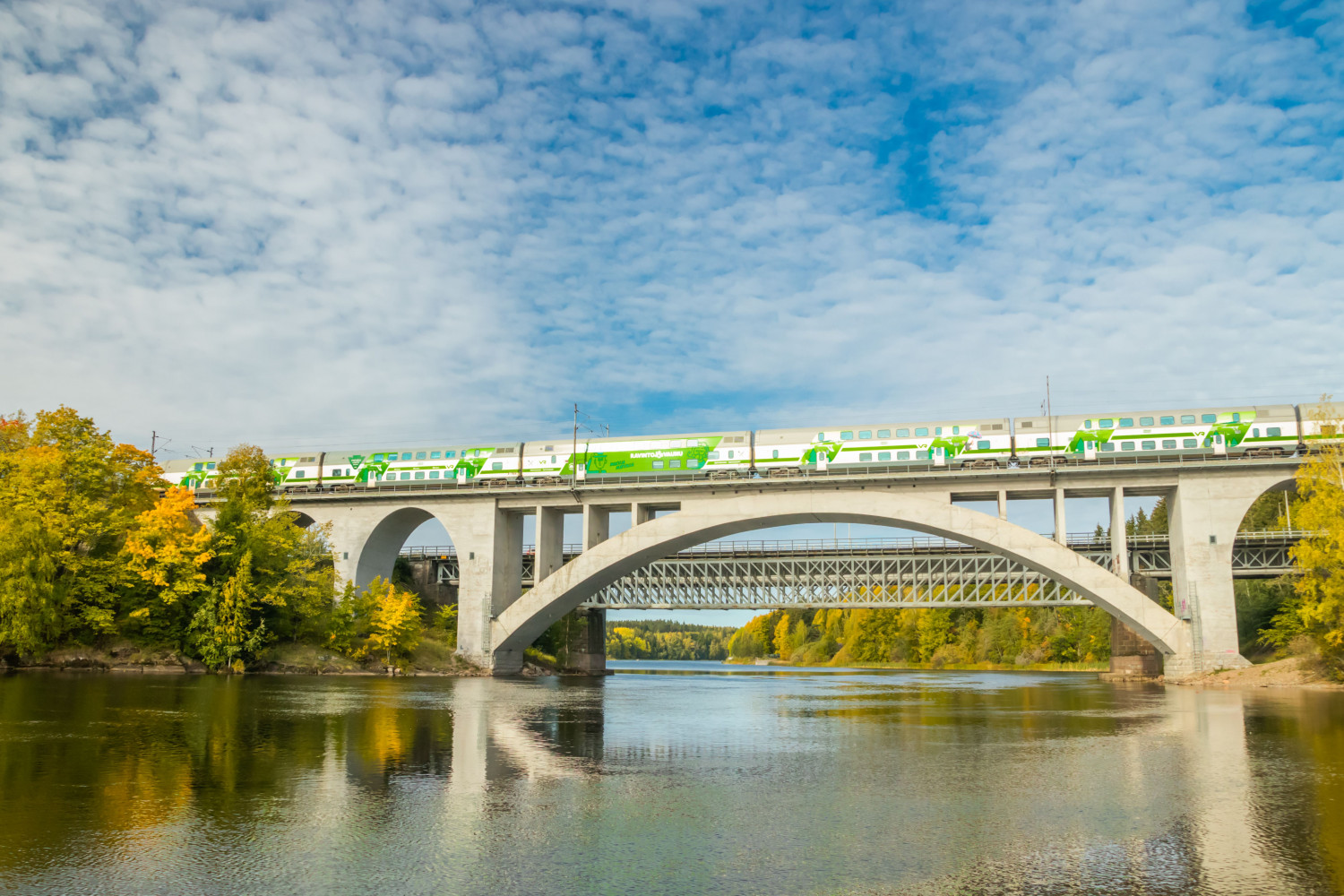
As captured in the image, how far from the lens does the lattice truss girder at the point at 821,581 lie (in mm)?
62750

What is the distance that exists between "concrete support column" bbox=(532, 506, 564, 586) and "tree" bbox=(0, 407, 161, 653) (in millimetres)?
22140

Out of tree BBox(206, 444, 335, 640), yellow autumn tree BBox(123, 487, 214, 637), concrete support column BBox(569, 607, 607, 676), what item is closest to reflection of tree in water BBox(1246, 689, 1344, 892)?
tree BBox(206, 444, 335, 640)

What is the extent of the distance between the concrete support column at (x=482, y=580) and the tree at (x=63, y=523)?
18.2m

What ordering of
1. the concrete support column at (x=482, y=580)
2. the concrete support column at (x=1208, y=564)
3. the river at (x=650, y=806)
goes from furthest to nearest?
the concrete support column at (x=482, y=580) → the concrete support column at (x=1208, y=564) → the river at (x=650, y=806)

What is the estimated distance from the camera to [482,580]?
56.8m

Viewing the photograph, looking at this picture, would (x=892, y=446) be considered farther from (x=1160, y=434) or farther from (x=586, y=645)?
(x=586, y=645)

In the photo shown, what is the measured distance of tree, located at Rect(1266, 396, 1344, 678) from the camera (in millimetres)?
36844

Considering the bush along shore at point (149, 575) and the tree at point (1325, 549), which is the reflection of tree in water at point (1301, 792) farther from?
the bush along shore at point (149, 575)

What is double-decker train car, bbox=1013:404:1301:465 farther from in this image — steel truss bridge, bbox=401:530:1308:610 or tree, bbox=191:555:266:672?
tree, bbox=191:555:266:672

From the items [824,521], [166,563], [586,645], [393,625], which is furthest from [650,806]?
[586,645]

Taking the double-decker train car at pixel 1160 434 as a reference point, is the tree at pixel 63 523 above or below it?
below

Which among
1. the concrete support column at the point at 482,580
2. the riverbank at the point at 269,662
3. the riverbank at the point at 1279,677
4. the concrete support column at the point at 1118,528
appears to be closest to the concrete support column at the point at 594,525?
the concrete support column at the point at 482,580

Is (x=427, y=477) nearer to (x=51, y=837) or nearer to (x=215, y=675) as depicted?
(x=215, y=675)

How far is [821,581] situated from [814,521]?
16842 mm
